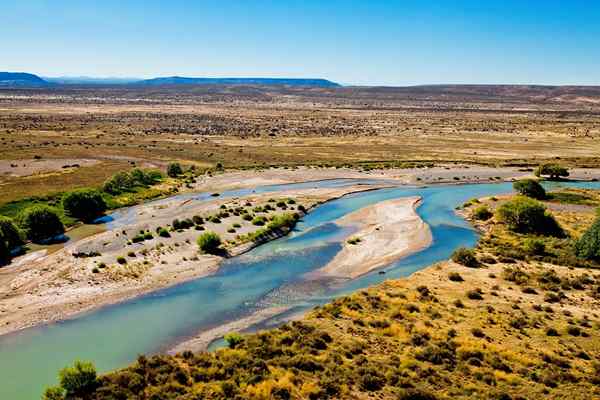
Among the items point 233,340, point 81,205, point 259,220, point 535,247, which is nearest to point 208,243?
point 259,220

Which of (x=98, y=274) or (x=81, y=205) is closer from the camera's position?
(x=98, y=274)

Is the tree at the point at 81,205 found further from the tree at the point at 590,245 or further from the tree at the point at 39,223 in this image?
the tree at the point at 590,245

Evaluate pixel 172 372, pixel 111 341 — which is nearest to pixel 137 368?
pixel 172 372

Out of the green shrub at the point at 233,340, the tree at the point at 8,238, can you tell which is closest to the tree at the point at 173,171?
the tree at the point at 8,238

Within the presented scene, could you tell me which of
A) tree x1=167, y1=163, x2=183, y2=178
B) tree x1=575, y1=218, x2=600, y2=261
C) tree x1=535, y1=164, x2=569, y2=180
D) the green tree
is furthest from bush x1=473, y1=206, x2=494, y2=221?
tree x1=167, y1=163, x2=183, y2=178

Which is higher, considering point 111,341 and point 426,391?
point 426,391

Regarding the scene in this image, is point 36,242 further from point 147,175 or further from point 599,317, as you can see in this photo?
point 599,317

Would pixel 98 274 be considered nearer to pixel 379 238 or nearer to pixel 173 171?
pixel 379 238

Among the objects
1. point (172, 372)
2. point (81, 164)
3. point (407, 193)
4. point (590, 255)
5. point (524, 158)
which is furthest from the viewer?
point (524, 158)
